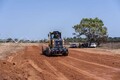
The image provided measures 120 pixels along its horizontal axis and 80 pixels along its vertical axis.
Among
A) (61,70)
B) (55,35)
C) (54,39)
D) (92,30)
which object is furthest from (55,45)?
(92,30)

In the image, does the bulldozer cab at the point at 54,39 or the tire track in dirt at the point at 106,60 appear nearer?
the tire track in dirt at the point at 106,60

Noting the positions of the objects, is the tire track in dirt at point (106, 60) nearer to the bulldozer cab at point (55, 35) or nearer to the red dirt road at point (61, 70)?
the red dirt road at point (61, 70)

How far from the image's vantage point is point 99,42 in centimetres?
10094

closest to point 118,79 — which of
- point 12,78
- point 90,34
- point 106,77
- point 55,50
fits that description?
point 106,77

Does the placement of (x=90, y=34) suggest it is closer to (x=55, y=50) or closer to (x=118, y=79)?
(x=55, y=50)

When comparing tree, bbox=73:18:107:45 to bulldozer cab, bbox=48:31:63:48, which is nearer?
bulldozer cab, bbox=48:31:63:48

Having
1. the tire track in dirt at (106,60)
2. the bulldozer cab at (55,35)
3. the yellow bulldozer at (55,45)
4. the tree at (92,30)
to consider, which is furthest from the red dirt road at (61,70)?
the tree at (92,30)

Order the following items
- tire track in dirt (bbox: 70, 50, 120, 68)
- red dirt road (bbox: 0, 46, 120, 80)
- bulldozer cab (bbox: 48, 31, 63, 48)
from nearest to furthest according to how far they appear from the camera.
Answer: red dirt road (bbox: 0, 46, 120, 80) < tire track in dirt (bbox: 70, 50, 120, 68) < bulldozer cab (bbox: 48, 31, 63, 48)

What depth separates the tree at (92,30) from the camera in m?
99.9

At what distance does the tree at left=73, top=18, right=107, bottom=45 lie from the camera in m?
99.9

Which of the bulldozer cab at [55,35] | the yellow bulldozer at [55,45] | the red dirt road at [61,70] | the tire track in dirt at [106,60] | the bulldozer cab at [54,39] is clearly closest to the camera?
the red dirt road at [61,70]

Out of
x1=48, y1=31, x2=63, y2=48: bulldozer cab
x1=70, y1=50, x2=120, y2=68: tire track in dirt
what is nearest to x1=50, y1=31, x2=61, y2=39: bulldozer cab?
x1=48, y1=31, x2=63, y2=48: bulldozer cab

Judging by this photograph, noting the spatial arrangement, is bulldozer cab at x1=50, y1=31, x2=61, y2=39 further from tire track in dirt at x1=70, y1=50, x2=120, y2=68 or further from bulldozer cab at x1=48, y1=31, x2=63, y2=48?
tire track in dirt at x1=70, y1=50, x2=120, y2=68

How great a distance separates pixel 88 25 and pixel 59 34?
59.4 m
